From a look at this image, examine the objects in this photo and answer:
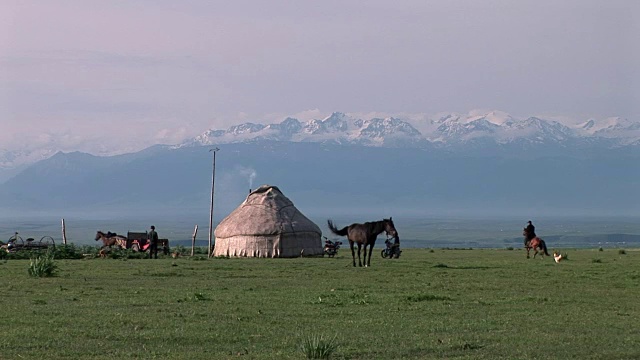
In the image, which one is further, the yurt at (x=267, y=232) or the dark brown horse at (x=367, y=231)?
the yurt at (x=267, y=232)

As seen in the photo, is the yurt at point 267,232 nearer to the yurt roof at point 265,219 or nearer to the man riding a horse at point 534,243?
the yurt roof at point 265,219

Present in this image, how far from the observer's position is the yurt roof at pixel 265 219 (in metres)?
50.9

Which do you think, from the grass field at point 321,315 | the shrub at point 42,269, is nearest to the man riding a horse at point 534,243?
the grass field at point 321,315

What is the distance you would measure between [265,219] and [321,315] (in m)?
30.6

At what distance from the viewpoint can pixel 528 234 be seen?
4962 centimetres

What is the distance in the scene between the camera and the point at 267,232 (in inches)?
1993

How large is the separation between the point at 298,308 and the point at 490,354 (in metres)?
6.58

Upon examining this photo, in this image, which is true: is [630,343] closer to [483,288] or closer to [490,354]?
[490,354]

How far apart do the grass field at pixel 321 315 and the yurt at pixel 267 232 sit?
680 inches

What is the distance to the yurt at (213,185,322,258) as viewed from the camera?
1999 inches

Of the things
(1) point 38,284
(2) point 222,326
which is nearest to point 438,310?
(2) point 222,326

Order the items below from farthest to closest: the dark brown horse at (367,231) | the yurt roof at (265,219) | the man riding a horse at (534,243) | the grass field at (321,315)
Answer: the yurt roof at (265,219)
the man riding a horse at (534,243)
the dark brown horse at (367,231)
the grass field at (321,315)

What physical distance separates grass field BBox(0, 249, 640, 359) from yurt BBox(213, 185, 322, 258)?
17.3 meters

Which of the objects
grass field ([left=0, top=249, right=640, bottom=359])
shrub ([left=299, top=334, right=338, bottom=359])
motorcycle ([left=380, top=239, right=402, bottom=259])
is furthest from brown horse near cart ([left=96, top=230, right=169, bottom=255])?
shrub ([left=299, top=334, right=338, bottom=359])
